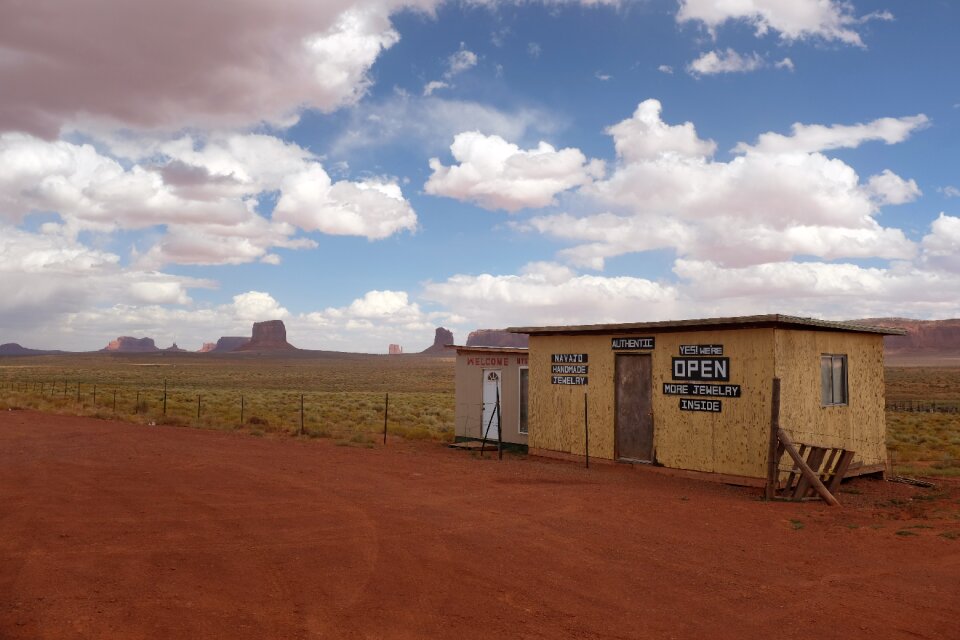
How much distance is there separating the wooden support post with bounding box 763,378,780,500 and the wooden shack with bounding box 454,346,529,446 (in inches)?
322

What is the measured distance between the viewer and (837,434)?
15.1 metres

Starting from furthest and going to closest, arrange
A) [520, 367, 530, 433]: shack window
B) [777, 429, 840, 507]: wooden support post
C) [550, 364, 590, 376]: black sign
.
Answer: [520, 367, 530, 433]: shack window
[550, 364, 590, 376]: black sign
[777, 429, 840, 507]: wooden support post

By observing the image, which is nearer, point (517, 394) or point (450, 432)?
point (517, 394)

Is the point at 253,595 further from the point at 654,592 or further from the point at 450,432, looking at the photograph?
the point at 450,432

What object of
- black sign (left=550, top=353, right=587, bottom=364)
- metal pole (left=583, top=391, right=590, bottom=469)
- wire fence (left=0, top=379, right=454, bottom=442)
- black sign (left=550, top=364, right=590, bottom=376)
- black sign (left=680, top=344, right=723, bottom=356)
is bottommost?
wire fence (left=0, top=379, right=454, bottom=442)

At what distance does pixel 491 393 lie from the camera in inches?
834

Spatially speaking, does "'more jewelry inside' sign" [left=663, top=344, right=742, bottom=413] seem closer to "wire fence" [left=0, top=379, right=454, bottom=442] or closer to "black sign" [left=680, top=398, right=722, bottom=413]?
"black sign" [left=680, top=398, right=722, bottom=413]

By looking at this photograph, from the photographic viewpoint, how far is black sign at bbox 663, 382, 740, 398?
14.2 metres

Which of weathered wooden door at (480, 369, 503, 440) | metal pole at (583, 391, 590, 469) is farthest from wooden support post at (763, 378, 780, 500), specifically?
weathered wooden door at (480, 369, 503, 440)

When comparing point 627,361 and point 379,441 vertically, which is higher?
point 627,361

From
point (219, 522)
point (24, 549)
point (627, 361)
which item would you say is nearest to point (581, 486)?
point (627, 361)

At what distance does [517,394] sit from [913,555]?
12.4 meters

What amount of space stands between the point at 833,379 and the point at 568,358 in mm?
5917

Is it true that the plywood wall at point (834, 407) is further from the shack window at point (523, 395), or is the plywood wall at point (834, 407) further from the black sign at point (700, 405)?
the shack window at point (523, 395)
